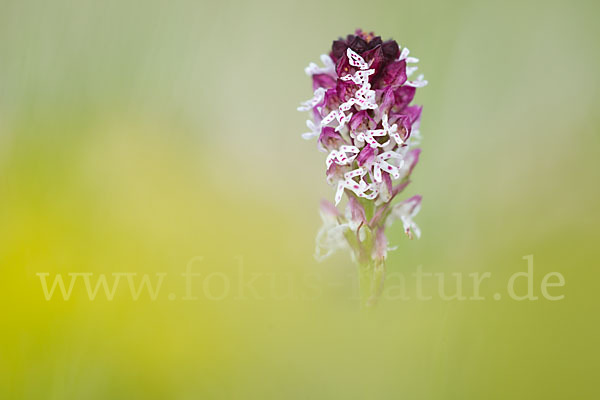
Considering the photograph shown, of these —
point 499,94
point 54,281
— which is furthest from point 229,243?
point 499,94

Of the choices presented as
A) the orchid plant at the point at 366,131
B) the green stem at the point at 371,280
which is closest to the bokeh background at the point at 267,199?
the green stem at the point at 371,280

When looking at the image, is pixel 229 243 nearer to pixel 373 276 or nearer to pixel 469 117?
pixel 373 276

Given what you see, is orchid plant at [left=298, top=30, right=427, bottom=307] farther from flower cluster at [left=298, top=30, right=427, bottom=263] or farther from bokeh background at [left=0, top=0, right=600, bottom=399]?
bokeh background at [left=0, top=0, right=600, bottom=399]

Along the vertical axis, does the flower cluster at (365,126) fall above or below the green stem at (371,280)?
above

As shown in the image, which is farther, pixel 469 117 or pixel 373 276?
pixel 469 117

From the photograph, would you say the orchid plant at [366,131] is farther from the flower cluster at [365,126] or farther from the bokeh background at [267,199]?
the bokeh background at [267,199]

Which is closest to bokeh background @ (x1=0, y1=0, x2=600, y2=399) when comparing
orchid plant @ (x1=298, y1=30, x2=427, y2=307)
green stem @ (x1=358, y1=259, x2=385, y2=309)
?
green stem @ (x1=358, y1=259, x2=385, y2=309)

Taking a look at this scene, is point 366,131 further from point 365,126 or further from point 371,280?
point 371,280

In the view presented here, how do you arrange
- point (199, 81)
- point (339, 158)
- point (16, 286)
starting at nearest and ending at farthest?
1. point (339, 158)
2. point (16, 286)
3. point (199, 81)

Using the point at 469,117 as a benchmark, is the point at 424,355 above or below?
below
